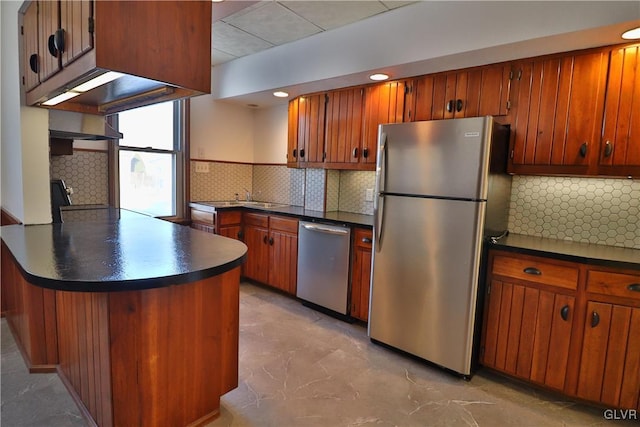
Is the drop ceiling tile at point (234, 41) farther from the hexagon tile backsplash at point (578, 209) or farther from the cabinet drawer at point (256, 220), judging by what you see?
the hexagon tile backsplash at point (578, 209)

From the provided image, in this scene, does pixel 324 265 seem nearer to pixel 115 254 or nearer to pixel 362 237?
pixel 362 237

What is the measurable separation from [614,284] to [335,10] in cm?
253

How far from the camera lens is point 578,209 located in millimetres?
2432

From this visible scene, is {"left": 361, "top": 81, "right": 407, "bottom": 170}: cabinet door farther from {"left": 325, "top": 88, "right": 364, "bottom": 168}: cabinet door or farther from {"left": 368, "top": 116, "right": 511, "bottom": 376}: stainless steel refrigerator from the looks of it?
{"left": 368, "top": 116, "right": 511, "bottom": 376}: stainless steel refrigerator

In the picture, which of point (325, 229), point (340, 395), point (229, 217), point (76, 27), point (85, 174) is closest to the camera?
point (76, 27)

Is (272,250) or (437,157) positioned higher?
(437,157)

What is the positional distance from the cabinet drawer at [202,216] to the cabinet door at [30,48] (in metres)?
2.02

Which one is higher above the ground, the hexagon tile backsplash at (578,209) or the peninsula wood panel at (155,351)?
the hexagon tile backsplash at (578,209)

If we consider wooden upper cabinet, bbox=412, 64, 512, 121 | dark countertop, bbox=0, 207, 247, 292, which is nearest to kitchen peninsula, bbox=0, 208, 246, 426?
dark countertop, bbox=0, 207, 247, 292

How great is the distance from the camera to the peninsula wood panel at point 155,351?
1401 mm

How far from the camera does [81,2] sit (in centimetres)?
126

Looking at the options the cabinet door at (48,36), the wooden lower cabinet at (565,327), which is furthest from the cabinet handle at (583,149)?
the cabinet door at (48,36)

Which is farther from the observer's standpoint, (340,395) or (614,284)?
(340,395)

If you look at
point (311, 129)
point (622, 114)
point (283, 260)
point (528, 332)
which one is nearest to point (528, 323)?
point (528, 332)
